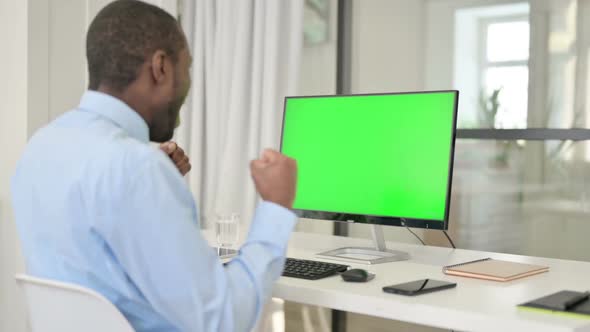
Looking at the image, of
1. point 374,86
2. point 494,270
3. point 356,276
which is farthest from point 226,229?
point 374,86

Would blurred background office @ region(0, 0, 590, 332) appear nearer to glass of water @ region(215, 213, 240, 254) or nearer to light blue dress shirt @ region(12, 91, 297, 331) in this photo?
glass of water @ region(215, 213, 240, 254)

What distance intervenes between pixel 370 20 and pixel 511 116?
2.29 ft

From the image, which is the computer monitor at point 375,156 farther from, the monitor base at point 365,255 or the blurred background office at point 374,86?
the blurred background office at point 374,86

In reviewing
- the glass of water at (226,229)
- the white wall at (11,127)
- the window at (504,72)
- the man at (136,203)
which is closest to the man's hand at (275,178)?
the man at (136,203)

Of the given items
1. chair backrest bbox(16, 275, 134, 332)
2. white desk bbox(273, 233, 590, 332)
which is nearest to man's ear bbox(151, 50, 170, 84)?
chair backrest bbox(16, 275, 134, 332)

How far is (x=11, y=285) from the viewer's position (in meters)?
3.21

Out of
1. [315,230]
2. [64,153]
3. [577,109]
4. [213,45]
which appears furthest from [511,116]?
[64,153]

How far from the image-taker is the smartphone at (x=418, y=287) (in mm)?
1544

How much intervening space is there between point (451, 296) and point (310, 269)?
0.37 metres

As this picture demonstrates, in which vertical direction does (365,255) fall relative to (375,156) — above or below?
Answer: below

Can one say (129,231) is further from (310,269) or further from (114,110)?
(310,269)

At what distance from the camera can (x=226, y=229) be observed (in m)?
2.26

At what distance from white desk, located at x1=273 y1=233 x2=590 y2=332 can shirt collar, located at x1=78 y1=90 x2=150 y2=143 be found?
51cm

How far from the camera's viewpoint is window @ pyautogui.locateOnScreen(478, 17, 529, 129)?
8.92 feet
